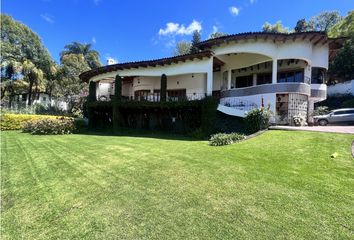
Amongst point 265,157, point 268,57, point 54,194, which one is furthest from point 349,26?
point 54,194

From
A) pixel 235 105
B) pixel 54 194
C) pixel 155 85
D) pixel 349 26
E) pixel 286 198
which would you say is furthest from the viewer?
pixel 349 26

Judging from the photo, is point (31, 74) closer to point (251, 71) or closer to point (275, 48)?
point (251, 71)

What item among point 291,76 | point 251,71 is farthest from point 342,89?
point 251,71

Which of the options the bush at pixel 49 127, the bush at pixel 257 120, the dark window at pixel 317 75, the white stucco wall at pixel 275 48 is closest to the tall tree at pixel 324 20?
the dark window at pixel 317 75

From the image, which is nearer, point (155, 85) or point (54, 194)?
point (54, 194)

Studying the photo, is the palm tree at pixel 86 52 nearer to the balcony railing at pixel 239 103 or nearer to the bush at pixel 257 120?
the balcony railing at pixel 239 103

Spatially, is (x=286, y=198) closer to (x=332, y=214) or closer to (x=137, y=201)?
(x=332, y=214)

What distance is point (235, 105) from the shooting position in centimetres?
2019

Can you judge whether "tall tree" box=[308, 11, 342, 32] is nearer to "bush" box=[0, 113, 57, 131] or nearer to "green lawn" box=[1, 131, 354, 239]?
"green lawn" box=[1, 131, 354, 239]

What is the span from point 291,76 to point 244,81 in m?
4.33

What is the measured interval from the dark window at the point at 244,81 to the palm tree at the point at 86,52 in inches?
1595

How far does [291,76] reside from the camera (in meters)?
21.0

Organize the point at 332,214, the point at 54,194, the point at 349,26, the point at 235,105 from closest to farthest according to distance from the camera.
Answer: the point at 332,214
the point at 54,194
the point at 235,105
the point at 349,26

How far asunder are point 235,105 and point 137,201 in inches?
648
